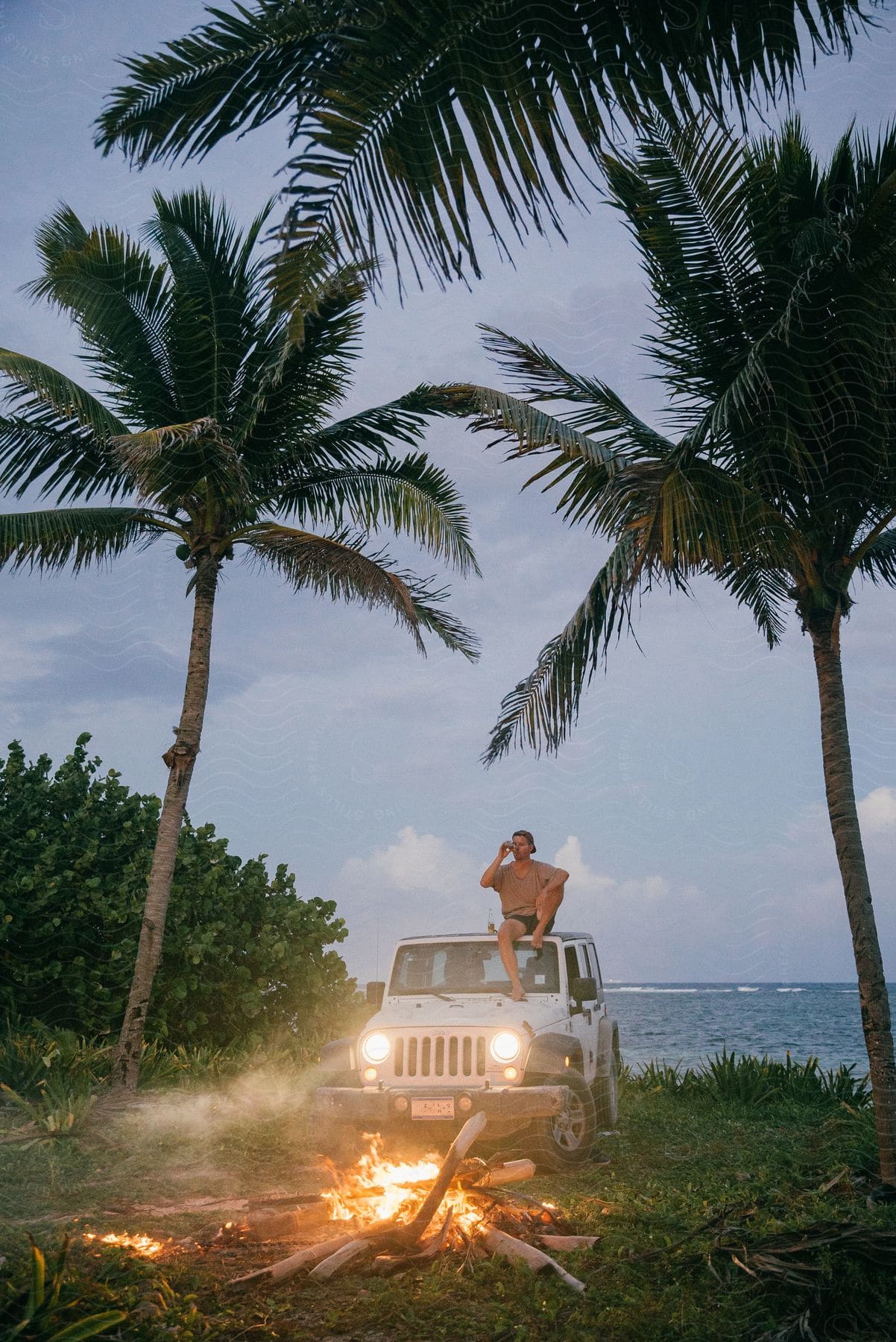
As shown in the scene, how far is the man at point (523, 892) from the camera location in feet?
30.7

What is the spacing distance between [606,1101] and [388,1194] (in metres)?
3.77

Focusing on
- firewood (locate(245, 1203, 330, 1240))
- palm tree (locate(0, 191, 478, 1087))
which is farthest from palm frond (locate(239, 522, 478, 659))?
firewood (locate(245, 1203, 330, 1240))

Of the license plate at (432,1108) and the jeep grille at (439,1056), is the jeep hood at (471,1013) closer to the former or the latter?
the jeep grille at (439,1056)

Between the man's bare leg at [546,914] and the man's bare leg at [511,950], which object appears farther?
the man's bare leg at [546,914]

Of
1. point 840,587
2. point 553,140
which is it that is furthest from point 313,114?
point 840,587

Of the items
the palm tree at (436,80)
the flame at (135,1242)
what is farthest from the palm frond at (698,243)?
the flame at (135,1242)

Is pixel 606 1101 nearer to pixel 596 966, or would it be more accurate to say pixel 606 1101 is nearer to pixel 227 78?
pixel 596 966

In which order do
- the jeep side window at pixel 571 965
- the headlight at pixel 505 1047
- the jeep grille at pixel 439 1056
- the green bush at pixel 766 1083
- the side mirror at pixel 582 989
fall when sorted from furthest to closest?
the green bush at pixel 766 1083
the jeep side window at pixel 571 965
the side mirror at pixel 582 989
the jeep grille at pixel 439 1056
the headlight at pixel 505 1047

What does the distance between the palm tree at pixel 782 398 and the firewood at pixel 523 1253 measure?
11.2 ft

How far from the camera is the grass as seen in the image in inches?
196

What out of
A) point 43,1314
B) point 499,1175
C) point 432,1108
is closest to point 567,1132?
point 432,1108

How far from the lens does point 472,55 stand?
3742 mm

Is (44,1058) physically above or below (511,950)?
below

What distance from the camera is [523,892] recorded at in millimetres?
9680
